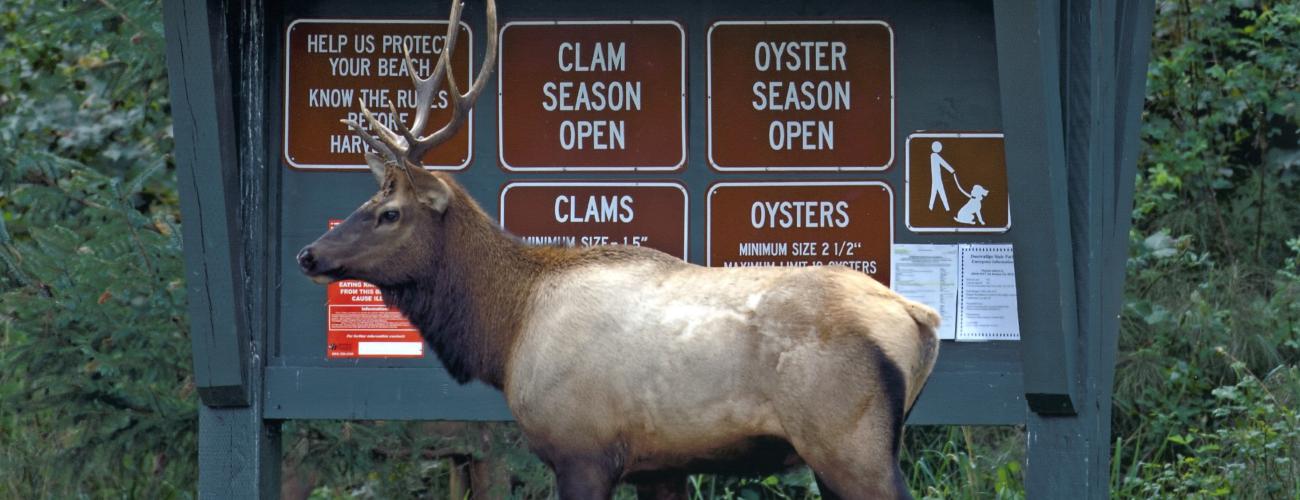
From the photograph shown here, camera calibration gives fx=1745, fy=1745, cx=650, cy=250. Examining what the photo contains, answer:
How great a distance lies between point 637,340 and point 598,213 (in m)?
1.29

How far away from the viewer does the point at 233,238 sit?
278 inches

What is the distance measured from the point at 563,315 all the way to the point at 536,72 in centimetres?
145

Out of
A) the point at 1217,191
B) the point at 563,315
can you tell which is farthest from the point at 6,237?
the point at 1217,191

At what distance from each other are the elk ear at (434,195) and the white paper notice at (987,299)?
2.16m

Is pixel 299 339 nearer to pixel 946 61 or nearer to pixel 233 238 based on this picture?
pixel 233 238

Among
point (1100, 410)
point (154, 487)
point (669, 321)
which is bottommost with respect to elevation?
point (154, 487)

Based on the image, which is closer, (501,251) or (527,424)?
(527,424)

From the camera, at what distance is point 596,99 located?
24.1 feet

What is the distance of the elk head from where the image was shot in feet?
20.9

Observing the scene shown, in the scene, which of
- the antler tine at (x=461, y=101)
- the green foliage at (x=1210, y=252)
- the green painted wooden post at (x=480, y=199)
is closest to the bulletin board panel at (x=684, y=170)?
the green painted wooden post at (x=480, y=199)

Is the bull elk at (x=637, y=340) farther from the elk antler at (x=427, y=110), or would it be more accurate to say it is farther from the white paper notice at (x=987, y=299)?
the white paper notice at (x=987, y=299)

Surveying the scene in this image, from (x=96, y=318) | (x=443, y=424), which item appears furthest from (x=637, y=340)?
(x=443, y=424)

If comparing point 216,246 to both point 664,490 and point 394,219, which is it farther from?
point 664,490

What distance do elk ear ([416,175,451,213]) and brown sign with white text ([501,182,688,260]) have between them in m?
0.75
